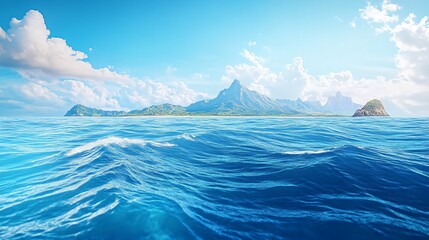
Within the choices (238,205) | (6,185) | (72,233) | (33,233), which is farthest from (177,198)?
(6,185)

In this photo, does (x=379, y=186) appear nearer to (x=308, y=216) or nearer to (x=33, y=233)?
(x=308, y=216)

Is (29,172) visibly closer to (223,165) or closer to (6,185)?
(6,185)

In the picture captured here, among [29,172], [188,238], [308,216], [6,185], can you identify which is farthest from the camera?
[29,172]

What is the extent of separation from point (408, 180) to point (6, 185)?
25.4m

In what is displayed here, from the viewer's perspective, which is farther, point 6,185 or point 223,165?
point 223,165

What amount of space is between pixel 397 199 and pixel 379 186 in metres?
1.54

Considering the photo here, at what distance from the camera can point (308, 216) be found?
9.54 metres

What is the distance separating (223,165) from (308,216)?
9.09 metres

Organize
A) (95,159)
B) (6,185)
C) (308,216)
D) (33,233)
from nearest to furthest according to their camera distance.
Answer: (33,233) < (308,216) < (6,185) < (95,159)

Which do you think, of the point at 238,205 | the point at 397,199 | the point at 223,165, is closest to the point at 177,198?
the point at 238,205

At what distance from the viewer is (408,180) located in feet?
43.5

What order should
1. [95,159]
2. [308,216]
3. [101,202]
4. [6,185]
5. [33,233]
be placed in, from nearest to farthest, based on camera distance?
1. [33,233]
2. [308,216]
3. [101,202]
4. [6,185]
5. [95,159]

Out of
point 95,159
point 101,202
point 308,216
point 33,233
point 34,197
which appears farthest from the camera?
point 95,159

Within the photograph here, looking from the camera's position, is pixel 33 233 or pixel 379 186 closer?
pixel 33 233
